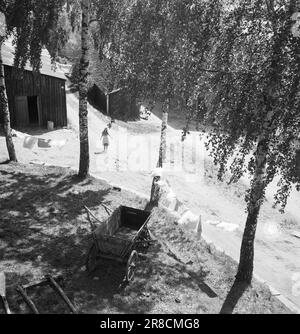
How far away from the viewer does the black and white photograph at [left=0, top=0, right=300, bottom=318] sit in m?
8.34

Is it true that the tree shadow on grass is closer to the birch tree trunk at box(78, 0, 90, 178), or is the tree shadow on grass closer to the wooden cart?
the wooden cart

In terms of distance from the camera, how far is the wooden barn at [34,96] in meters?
23.6

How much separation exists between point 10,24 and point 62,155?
8.99 meters

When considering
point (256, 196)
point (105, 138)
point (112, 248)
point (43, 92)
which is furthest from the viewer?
point (43, 92)

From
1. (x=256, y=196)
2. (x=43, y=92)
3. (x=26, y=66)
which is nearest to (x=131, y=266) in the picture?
(x=256, y=196)

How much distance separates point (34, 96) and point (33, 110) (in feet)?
4.25

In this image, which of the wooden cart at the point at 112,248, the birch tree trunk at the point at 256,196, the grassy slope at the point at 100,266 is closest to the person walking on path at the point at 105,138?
the grassy slope at the point at 100,266

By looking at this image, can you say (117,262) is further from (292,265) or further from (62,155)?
(62,155)

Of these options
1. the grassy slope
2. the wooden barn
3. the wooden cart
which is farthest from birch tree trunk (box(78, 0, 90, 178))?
the wooden barn

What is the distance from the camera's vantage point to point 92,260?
33.1ft

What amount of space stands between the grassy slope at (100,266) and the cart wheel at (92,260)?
21cm

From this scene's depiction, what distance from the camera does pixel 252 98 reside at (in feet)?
28.2

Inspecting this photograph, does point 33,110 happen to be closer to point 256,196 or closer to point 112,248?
point 112,248
